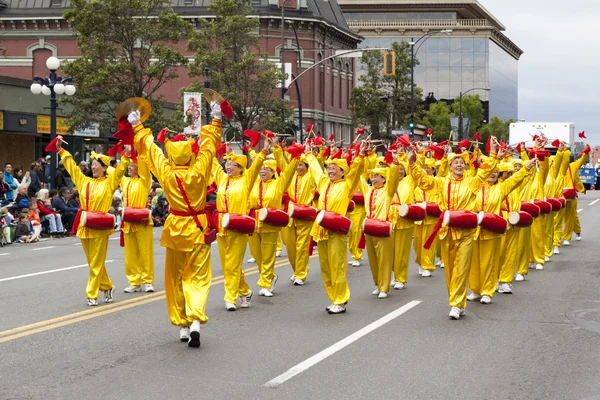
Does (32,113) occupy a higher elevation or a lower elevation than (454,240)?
higher

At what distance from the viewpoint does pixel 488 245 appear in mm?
11898

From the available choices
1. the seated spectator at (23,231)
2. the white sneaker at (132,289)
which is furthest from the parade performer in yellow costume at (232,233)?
the seated spectator at (23,231)

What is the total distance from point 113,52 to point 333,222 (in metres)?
24.6

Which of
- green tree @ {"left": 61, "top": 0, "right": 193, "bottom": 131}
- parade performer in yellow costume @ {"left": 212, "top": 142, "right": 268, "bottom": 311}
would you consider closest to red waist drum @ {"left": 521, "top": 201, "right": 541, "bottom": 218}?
parade performer in yellow costume @ {"left": 212, "top": 142, "right": 268, "bottom": 311}

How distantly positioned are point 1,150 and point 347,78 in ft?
128

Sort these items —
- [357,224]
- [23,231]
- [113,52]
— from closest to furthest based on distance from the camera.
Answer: [357,224] < [23,231] < [113,52]

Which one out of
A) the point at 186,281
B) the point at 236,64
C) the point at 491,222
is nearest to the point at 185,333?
the point at 186,281

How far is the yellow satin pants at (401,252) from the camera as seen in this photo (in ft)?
45.0

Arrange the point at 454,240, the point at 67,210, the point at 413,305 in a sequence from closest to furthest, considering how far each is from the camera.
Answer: the point at 454,240
the point at 413,305
the point at 67,210

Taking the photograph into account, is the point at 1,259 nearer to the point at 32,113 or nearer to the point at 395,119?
the point at 32,113

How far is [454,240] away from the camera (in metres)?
11.2

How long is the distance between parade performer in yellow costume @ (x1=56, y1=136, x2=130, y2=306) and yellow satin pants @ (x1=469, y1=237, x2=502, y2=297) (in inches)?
180

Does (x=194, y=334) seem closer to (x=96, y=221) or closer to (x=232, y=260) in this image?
(x=232, y=260)

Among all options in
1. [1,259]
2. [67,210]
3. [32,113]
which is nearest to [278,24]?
[32,113]
